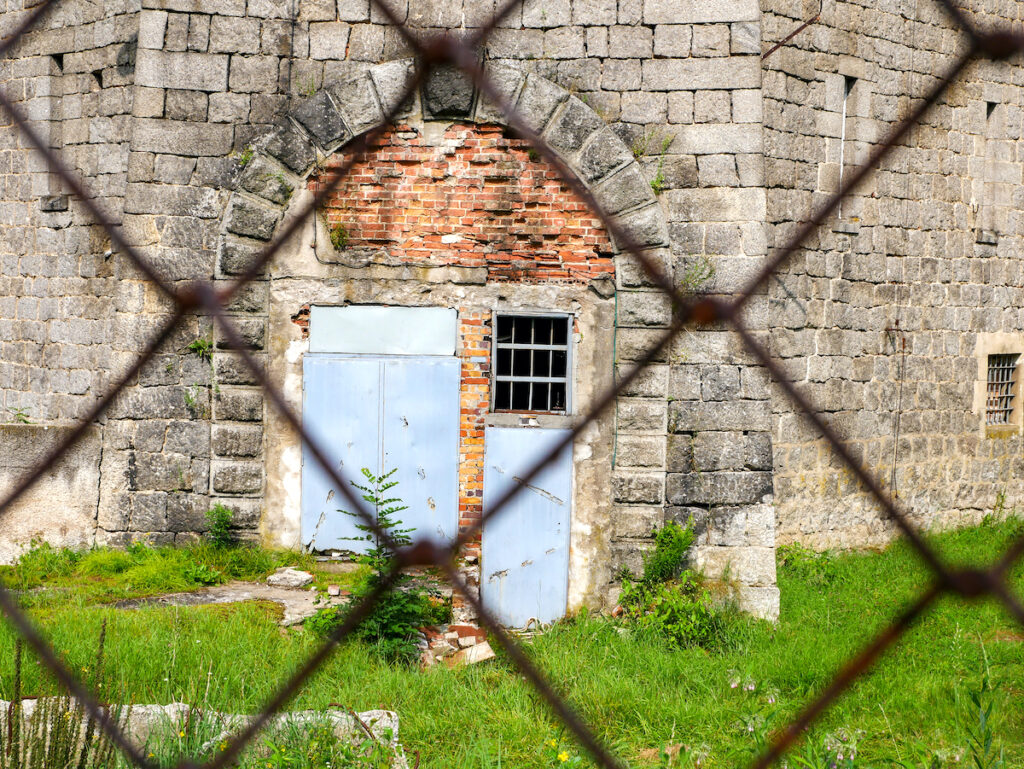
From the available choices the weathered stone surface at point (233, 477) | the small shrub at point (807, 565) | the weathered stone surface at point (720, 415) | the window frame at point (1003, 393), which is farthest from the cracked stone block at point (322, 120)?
the window frame at point (1003, 393)

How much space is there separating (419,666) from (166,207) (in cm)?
408

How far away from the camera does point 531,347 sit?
21.9 feet

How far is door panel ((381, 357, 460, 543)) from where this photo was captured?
6770mm

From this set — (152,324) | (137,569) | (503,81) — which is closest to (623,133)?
(503,81)

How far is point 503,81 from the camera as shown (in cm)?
616

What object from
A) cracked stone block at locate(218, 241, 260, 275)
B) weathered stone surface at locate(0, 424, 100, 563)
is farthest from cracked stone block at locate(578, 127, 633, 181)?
weathered stone surface at locate(0, 424, 100, 563)

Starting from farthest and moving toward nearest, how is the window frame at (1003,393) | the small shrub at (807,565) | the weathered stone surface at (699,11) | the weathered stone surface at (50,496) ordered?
the window frame at (1003,393) → the small shrub at (807,565) → the weathered stone surface at (50,496) → the weathered stone surface at (699,11)

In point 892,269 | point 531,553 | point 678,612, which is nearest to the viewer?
point 678,612

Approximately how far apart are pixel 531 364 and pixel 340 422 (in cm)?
165

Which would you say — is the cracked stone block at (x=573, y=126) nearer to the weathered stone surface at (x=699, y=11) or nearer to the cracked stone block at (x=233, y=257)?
the weathered stone surface at (x=699, y=11)

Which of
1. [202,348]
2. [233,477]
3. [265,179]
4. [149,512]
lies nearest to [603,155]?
[265,179]

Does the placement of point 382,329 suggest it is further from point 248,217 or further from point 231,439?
point 231,439

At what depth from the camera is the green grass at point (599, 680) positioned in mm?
4199

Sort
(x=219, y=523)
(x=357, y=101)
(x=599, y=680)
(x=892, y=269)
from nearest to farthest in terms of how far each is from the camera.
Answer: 1. (x=599, y=680)
2. (x=357, y=101)
3. (x=219, y=523)
4. (x=892, y=269)
